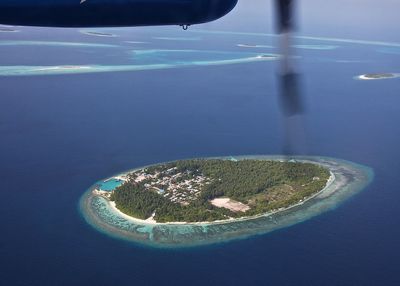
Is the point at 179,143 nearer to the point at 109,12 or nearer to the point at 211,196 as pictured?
the point at 211,196

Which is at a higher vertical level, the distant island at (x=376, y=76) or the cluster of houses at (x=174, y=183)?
the distant island at (x=376, y=76)

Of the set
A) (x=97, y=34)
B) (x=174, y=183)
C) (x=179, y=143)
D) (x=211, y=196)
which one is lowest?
(x=211, y=196)

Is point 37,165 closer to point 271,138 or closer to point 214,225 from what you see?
point 214,225

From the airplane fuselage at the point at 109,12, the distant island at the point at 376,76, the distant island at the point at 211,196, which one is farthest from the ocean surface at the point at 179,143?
the distant island at the point at 376,76

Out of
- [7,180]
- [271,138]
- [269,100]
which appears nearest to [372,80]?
[269,100]

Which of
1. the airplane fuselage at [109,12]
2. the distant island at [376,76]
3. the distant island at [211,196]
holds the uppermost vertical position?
the airplane fuselage at [109,12]

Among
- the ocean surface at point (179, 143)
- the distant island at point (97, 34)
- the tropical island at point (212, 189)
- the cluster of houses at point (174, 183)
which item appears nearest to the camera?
the ocean surface at point (179, 143)

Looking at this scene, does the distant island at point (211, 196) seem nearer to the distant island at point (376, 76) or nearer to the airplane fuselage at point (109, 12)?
the airplane fuselage at point (109, 12)

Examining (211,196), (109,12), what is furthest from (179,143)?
(109,12)
